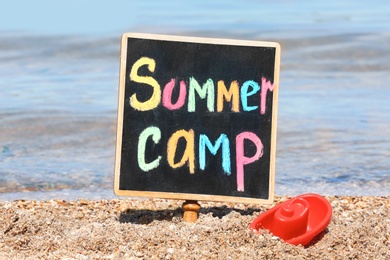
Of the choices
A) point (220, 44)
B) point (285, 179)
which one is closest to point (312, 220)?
point (220, 44)

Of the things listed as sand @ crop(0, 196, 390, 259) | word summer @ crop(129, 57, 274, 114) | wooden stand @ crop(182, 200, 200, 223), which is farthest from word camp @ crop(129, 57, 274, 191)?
sand @ crop(0, 196, 390, 259)

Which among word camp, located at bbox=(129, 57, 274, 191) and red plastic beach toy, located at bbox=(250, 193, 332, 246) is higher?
word camp, located at bbox=(129, 57, 274, 191)

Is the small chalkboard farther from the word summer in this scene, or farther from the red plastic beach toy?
the red plastic beach toy

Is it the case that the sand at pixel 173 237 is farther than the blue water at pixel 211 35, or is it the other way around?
the blue water at pixel 211 35

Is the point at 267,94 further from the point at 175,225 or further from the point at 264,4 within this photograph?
the point at 264,4

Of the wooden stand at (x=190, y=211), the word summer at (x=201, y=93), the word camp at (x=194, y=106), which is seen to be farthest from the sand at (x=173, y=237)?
the word summer at (x=201, y=93)

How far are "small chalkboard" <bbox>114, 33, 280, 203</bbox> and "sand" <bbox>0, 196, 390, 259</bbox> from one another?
0.66ft

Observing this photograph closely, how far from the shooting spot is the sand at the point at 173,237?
13.9 ft

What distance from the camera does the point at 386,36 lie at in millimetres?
13469

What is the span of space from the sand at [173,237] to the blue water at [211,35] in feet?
4.09

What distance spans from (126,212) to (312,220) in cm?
122

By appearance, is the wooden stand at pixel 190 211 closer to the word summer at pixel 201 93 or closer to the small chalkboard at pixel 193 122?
the small chalkboard at pixel 193 122

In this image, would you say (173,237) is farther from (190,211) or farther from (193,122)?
(193,122)

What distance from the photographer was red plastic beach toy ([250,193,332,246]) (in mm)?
4469
